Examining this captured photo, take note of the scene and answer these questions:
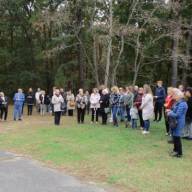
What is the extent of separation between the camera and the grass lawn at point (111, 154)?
10.3 meters

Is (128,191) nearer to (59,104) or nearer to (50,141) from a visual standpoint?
(50,141)

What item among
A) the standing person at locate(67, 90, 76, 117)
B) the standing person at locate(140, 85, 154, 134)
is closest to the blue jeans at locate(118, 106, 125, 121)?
the standing person at locate(140, 85, 154, 134)

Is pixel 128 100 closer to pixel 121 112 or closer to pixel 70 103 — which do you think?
pixel 121 112

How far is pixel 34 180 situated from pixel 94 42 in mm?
24540

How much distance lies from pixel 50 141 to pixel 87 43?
24.8 m

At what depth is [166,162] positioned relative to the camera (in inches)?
480

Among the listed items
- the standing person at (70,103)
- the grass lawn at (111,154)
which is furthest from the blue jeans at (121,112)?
the standing person at (70,103)

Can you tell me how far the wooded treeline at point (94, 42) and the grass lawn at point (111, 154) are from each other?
13353 mm

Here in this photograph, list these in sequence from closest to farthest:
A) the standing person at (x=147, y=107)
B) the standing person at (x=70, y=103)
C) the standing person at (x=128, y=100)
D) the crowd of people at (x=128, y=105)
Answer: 1. the crowd of people at (x=128, y=105)
2. the standing person at (x=147, y=107)
3. the standing person at (x=128, y=100)
4. the standing person at (x=70, y=103)

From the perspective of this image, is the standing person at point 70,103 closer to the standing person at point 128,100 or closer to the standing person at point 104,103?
the standing person at point 104,103

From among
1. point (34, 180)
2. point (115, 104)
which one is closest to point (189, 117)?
point (115, 104)

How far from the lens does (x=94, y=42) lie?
112 feet

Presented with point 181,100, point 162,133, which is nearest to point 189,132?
point 162,133

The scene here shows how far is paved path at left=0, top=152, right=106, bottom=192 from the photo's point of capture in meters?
9.44
